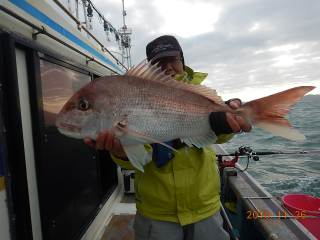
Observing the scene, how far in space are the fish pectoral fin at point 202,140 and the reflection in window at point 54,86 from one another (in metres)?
1.76

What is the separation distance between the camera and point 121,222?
3.92 metres

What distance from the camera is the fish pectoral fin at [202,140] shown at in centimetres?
183

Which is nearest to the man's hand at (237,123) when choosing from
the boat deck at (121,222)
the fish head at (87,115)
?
the fish head at (87,115)

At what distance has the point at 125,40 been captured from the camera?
10.8 m

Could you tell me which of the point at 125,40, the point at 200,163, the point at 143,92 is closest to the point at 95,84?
the point at 143,92

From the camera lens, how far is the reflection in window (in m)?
2.38

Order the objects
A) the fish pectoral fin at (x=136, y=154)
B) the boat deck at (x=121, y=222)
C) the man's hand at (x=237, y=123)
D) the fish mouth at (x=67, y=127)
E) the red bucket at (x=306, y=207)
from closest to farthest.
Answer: the fish mouth at (x=67, y=127), the fish pectoral fin at (x=136, y=154), the man's hand at (x=237, y=123), the red bucket at (x=306, y=207), the boat deck at (x=121, y=222)

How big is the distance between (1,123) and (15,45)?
31.4 inches

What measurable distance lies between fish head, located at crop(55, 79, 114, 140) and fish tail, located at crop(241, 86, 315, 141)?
1.26 m

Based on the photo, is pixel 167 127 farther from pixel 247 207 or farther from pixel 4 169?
pixel 247 207

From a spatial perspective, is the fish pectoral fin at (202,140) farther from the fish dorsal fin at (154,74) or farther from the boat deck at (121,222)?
the boat deck at (121,222)

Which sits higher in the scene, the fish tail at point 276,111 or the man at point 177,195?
the fish tail at point 276,111

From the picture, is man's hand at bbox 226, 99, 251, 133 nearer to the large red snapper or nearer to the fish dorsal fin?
the large red snapper

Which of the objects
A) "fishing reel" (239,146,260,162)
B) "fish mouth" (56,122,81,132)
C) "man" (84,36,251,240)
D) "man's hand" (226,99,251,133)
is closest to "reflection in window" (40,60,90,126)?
"fish mouth" (56,122,81,132)
